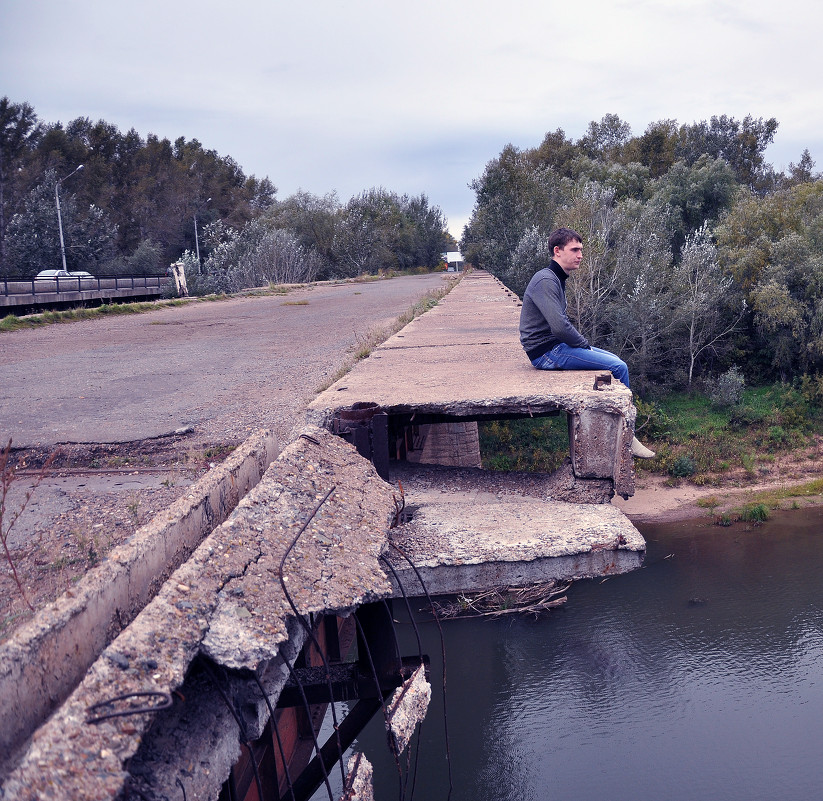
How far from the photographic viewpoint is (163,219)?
51.2 m

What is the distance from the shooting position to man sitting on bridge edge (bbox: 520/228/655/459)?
16.2 ft

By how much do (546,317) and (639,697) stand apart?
489 cm

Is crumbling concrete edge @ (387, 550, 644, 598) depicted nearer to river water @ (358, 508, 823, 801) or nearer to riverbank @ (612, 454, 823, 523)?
river water @ (358, 508, 823, 801)

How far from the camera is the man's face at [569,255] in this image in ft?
16.6

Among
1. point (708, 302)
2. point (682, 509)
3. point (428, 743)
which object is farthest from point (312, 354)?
point (708, 302)

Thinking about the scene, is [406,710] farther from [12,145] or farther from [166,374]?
[12,145]

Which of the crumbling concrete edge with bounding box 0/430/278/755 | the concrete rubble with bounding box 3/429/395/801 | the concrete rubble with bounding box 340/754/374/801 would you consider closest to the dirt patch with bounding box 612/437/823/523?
the concrete rubble with bounding box 3/429/395/801

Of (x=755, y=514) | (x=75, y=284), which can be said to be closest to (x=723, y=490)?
(x=755, y=514)

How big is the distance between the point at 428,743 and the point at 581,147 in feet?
153

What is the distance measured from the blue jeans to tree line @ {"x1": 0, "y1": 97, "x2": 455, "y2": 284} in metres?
28.9

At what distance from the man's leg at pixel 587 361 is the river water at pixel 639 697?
3.71 meters

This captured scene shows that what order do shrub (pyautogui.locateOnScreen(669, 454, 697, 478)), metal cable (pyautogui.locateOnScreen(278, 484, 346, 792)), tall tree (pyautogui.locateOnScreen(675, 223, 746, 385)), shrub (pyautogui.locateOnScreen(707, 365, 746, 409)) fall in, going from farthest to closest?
tall tree (pyautogui.locateOnScreen(675, 223, 746, 385))
shrub (pyautogui.locateOnScreen(707, 365, 746, 409))
shrub (pyautogui.locateOnScreen(669, 454, 697, 478))
metal cable (pyautogui.locateOnScreen(278, 484, 346, 792))

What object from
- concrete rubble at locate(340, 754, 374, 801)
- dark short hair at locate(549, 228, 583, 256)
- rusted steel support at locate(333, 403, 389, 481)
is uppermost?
dark short hair at locate(549, 228, 583, 256)

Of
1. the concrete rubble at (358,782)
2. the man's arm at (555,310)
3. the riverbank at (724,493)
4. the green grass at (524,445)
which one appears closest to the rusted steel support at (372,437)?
the man's arm at (555,310)
